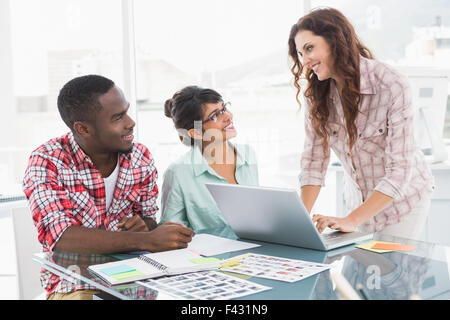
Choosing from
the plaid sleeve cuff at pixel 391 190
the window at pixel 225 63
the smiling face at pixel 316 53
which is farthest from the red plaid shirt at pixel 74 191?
the window at pixel 225 63

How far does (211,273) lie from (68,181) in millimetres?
633

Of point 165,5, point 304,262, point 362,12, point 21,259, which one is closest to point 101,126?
point 21,259

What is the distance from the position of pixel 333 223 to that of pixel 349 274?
0.33m

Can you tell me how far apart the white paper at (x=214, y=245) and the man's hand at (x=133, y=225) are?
169 millimetres

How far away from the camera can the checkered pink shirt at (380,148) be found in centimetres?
158

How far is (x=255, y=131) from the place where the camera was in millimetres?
4090

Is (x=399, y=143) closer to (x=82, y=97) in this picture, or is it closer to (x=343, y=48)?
(x=343, y=48)

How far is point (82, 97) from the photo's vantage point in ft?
5.15

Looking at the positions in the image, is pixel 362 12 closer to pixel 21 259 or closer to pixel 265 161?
pixel 265 161

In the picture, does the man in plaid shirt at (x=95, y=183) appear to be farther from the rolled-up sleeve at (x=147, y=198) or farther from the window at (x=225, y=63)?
the window at (x=225, y=63)

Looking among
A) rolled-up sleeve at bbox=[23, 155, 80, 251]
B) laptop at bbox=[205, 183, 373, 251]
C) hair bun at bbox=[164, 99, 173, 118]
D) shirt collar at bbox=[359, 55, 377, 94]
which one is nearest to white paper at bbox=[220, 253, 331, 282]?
laptop at bbox=[205, 183, 373, 251]

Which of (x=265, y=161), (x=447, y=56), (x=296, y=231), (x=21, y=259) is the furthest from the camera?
(x=265, y=161)

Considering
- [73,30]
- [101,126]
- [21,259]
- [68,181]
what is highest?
[73,30]

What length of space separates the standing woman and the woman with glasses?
0.31m
